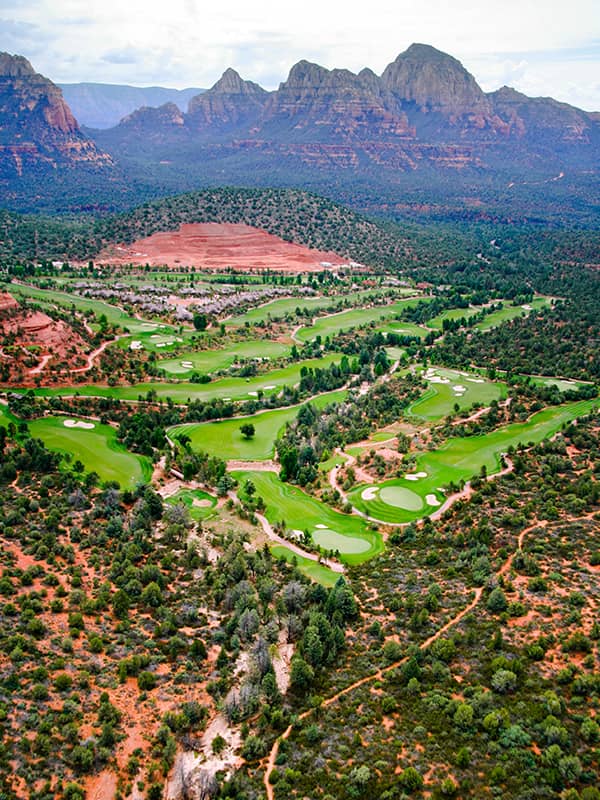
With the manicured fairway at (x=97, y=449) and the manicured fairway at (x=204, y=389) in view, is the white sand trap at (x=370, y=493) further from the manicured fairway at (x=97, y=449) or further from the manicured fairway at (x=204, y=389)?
the manicured fairway at (x=204, y=389)

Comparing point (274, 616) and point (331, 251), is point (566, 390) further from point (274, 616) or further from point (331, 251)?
point (331, 251)

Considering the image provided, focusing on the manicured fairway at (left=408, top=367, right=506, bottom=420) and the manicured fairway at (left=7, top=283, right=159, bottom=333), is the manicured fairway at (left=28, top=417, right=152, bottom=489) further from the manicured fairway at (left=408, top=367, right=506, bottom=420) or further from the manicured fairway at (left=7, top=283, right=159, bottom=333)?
the manicured fairway at (left=7, top=283, right=159, bottom=333)

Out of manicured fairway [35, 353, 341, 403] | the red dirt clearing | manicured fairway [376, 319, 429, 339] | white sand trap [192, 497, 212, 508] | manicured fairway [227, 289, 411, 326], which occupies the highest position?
the red dirt clearing

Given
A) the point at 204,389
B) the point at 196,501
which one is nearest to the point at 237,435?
the point at 204,389

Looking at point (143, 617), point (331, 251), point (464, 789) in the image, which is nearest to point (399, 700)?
point (464, 789)

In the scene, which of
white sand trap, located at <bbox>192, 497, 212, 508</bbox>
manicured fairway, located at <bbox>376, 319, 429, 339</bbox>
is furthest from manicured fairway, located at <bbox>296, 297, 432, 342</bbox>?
white sand trap, located at <bbox>192, 497, 212, 508</bbox>
